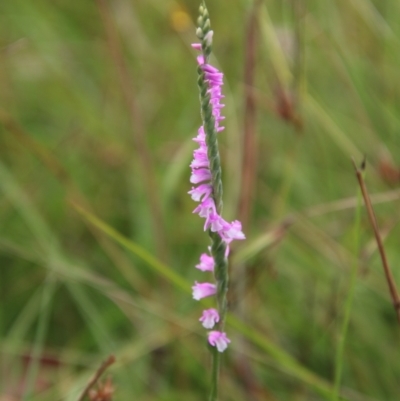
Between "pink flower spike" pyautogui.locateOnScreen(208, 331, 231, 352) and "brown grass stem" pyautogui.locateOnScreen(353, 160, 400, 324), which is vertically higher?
"brown grass stem" pyautogui.locateOnScreen(353, 160, 400, 324)

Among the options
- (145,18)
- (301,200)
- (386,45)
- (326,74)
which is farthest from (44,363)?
(145,18)

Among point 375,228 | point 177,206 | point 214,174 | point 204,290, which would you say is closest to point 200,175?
point 214,174

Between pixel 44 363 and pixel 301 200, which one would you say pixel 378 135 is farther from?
pixel 44 363

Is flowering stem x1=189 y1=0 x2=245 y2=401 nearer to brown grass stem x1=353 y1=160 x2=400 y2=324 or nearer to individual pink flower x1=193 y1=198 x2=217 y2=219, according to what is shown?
individual pink flower x1=193 y1=198 x2=217 y2=219

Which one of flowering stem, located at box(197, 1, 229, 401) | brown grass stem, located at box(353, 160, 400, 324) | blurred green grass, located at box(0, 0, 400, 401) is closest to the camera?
flowering stem, located at box(197, 1, 229, 401)

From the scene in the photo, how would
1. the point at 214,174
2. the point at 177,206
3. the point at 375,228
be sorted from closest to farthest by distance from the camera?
the point at 214,174
the point at 375,228
the point at 177,206

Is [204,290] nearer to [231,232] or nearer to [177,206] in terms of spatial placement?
[231,232]

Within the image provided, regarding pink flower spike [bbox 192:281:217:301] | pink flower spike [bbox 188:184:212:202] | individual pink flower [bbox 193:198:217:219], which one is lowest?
pink flower spike [bbox 192:281:217:301]

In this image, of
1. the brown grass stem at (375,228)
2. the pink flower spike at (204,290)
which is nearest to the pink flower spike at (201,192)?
the pink flower spike at (204,290)

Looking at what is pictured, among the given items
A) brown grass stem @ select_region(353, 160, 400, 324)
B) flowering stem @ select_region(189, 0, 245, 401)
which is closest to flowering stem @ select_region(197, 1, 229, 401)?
flowering stem @ select_region(189, 0, 245, 401)
